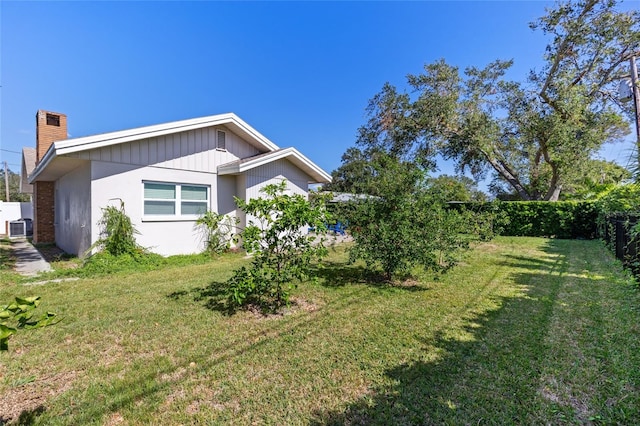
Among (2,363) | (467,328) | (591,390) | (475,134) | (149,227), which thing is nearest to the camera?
(591,390)

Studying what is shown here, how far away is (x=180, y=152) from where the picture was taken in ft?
29.5

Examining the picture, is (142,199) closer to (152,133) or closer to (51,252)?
(152,133)

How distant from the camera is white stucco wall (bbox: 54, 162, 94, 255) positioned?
25.7 feet

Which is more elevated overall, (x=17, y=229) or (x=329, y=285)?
(x=17, y=229)

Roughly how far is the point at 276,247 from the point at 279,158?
676cm

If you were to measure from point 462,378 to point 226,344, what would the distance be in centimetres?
266

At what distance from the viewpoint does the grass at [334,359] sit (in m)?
2.32

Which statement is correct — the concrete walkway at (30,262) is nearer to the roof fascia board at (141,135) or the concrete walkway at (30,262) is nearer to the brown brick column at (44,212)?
the brown brick column at (44,212)

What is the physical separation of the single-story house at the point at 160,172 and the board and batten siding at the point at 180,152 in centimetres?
2

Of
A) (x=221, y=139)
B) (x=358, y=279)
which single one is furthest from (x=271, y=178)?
(x=358, y=279)

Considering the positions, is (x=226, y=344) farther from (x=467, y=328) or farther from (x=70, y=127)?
(x=70, y=127)

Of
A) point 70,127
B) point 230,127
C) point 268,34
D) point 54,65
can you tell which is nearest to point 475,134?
point 268,34

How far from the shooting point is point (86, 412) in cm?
227

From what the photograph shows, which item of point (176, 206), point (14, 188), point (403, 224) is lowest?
point (403, 224)
